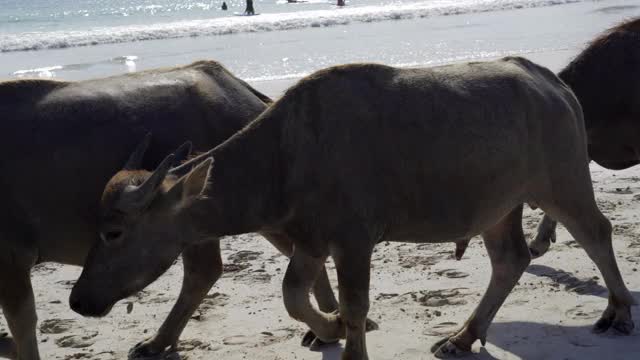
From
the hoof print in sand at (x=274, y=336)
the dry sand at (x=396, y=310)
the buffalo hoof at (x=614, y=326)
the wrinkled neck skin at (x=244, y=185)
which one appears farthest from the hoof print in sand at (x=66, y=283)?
the buffalo hoof at (x=614, y=326)

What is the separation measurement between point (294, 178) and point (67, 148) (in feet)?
5.15

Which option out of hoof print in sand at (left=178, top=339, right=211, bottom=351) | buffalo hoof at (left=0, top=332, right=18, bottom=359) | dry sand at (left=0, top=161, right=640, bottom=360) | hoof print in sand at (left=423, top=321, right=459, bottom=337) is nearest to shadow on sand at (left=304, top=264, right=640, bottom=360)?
dry sand at (left=0, top=161, right=640, bottom=360)

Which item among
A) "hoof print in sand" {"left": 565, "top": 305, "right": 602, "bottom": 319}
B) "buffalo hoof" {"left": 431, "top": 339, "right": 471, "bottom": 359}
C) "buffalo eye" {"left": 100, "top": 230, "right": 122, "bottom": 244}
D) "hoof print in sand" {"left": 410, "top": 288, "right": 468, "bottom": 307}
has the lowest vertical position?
"hoof print in sand" {"left": 410, "top": 288, "right": 468, "bottom": 307}

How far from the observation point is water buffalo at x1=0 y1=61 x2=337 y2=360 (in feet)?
19.1

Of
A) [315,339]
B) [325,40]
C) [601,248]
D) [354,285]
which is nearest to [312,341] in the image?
[315,339]

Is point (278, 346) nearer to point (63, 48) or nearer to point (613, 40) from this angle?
point (613, 40)

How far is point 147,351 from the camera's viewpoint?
6.43 metres

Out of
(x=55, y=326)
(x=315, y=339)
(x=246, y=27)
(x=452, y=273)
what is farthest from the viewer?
(x=246, y=27)

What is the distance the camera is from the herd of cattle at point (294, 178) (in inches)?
206

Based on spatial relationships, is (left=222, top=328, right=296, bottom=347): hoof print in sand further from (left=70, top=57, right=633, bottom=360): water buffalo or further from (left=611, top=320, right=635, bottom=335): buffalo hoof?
(left=611, top=320, right=635, bottom=335): buffalo hoof

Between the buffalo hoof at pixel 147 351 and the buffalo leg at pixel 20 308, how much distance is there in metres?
0.76

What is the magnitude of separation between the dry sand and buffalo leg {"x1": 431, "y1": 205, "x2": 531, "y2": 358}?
0.48 ft

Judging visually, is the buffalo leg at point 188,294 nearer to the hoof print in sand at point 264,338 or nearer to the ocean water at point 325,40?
the hoof print in sand at point 264,338

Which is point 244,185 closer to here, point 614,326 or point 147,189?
point 147,189
